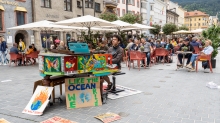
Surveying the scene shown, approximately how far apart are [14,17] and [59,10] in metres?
6.46

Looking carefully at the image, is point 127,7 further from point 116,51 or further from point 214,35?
point 116,51

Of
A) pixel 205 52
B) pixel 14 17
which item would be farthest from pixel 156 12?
pixel 205 52

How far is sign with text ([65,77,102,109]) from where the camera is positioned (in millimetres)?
4875

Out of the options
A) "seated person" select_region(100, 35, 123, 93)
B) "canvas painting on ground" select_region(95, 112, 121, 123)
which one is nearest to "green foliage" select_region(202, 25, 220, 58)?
"seated person" select_region(100, 35, 123, 93)

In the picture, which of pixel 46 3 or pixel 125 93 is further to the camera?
pixel 46 3

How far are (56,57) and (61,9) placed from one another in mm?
23452

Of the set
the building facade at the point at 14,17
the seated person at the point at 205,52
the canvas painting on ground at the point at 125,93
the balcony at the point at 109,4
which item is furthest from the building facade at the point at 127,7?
the canvas painting on ground at the point at 125,93

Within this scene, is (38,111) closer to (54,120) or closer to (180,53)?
(54,120)

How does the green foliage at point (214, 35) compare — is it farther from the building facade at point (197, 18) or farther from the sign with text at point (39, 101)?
the building facade at point (197, 18)

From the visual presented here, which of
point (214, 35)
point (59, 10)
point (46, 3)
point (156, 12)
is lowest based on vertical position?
point (214, 35)

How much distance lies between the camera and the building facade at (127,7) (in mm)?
40281

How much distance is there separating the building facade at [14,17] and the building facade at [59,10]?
0.90 meters

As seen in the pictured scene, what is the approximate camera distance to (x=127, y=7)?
42406mm

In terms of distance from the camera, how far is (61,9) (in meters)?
26.5
